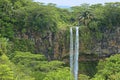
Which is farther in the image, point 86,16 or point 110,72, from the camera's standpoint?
point 86,16

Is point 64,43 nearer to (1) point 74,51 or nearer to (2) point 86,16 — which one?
(1) point 74,51

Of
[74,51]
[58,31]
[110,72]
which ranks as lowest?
[74,51]

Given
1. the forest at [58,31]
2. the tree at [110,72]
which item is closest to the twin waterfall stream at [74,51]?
the forest at [58,31]

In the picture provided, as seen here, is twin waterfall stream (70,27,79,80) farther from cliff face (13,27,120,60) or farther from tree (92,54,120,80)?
tree (92,54,120,80)

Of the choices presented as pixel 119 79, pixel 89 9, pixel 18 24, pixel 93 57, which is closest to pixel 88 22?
pixel 89 9

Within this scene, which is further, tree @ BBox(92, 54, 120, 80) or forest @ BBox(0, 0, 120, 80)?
forest @ BBox(0, 0, 120, 80)

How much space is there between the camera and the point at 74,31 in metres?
28.9

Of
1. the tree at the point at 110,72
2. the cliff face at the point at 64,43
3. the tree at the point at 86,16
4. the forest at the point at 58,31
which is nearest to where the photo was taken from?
the tree at the point at 110,72

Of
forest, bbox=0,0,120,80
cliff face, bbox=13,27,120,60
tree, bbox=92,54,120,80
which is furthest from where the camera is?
cliff face, bbox=13,27,120,60

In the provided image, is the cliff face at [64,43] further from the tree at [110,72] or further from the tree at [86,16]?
the tree at [110,72]

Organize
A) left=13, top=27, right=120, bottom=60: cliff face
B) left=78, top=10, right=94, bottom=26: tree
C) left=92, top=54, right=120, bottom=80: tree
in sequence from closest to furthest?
left=92, top=54, right=120, bottom=80: tree → left=78, top=10, right=94, bottom=26: tree → left=13, top=27, right=120, bottom=60: cliff face

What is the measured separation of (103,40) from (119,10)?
277 cm

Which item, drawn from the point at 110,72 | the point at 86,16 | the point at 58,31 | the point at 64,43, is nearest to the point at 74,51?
A: the point at 64,43

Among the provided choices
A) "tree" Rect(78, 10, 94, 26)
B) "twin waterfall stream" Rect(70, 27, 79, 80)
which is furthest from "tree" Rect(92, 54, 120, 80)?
"tree" Rect(78, 10, 94, 26)
